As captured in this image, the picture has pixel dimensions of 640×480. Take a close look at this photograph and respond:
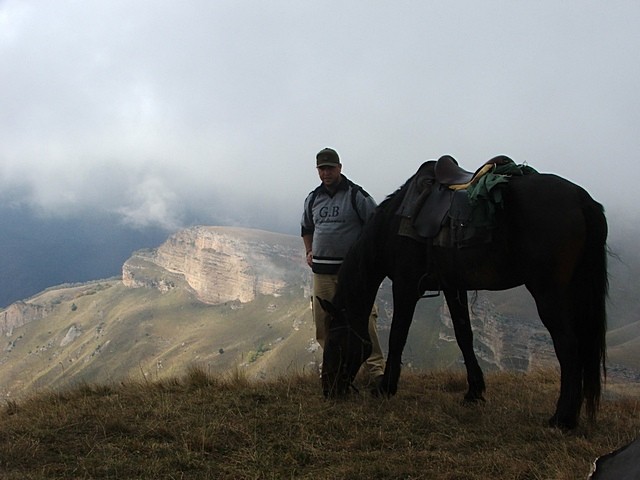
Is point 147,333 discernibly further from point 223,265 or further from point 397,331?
point 397,331

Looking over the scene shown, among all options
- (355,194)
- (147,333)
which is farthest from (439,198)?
(147,333)

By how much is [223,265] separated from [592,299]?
140093mm

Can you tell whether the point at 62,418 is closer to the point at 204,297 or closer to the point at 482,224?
the point at 482,224

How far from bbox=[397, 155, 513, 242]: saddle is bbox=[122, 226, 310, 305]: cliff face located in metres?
115

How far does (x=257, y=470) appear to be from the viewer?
3156 millimetres

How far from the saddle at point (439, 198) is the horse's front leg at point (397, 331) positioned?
24.4 inches

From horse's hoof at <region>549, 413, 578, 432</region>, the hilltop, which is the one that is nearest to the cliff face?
the hilltop

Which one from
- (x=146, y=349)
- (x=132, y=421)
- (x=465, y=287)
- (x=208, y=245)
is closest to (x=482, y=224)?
(x=465, y=287)

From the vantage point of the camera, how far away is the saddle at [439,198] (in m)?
4.53

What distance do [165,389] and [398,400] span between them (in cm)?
237

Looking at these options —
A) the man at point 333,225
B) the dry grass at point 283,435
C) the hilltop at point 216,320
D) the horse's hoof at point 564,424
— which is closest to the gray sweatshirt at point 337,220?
the man at point 333,225

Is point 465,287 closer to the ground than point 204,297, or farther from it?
farther from it

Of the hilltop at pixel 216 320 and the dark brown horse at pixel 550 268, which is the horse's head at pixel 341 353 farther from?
the hilltop at pixel 216 320

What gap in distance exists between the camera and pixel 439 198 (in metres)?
4.86
